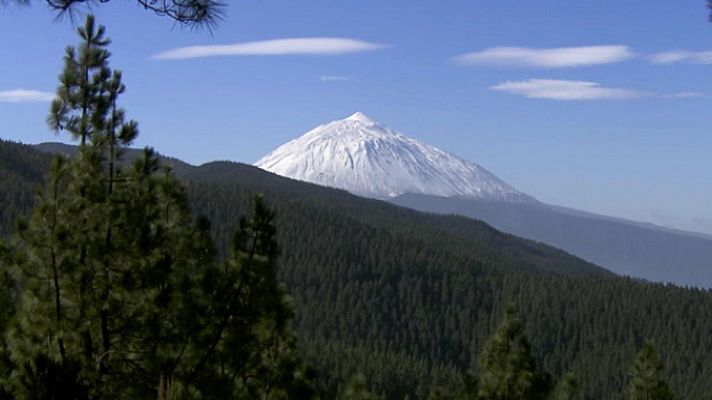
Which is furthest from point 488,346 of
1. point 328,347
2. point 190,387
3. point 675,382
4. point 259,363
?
point 675,382

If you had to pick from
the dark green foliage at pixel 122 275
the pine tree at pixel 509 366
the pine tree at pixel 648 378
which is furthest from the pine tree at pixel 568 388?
the dark green foliage at pixel 122 275

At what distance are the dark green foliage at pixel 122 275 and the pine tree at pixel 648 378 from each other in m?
17.6

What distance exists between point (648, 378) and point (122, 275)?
21.1 meters

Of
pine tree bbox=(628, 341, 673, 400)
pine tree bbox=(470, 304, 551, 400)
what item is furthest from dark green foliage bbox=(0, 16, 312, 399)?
pine tree bbox=(628, 341, 673, 400)

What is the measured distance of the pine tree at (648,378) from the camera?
95.3 ft

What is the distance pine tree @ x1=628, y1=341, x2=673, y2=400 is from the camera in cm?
2906

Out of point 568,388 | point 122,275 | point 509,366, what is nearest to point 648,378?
point 568,388

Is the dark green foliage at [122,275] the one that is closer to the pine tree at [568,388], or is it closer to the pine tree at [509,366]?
the pine tree at [509,366]

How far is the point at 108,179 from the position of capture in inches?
558

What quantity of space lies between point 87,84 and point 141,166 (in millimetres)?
1615

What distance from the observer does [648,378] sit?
29.2m

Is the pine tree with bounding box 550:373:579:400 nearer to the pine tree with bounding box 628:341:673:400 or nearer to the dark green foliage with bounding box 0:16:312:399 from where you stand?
the pine tree with bounding box 628:341:673:400

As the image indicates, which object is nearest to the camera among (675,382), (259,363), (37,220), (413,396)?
(37,220)

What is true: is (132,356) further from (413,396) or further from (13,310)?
(413,396)
